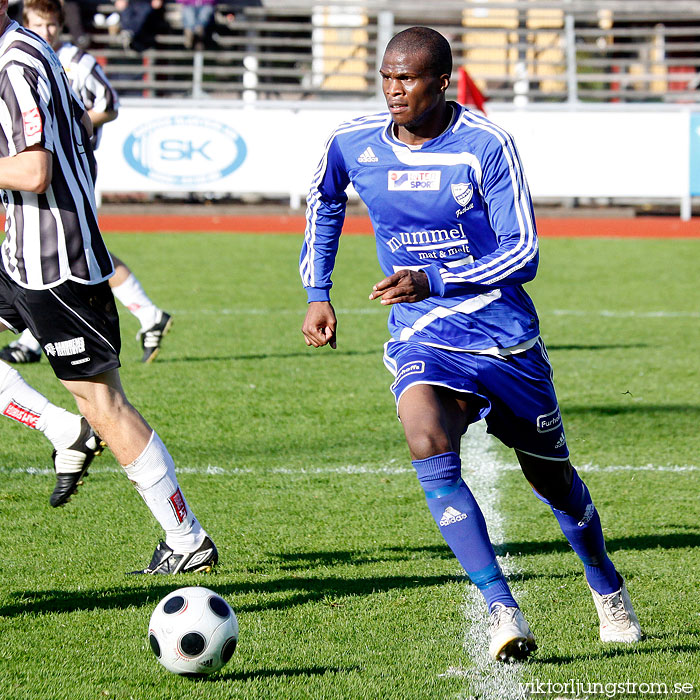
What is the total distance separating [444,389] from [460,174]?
0.69 m

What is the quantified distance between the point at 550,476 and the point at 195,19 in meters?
18.7

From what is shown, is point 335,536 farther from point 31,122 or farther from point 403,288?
point 31,122

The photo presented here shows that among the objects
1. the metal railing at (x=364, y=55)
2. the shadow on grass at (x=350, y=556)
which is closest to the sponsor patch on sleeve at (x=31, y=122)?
the shadow on grass at (x=350, y=556)

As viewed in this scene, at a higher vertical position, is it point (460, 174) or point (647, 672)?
point (460, 174)

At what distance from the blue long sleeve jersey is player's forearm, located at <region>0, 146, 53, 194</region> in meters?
1.00

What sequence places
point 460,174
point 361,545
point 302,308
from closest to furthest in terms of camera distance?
point 460,174 → point 361,545 → point 302,308

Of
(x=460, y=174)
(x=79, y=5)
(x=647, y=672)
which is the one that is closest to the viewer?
(x=647, y=672)

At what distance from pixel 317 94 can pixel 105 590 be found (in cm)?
1878

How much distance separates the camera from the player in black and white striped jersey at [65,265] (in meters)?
3.75

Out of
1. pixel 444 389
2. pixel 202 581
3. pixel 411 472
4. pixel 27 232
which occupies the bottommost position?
pixel 411 472

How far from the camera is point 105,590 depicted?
12.9 feet

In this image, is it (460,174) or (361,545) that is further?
(361,545)

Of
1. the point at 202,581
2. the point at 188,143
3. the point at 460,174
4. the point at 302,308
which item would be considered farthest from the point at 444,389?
the point at 188,143

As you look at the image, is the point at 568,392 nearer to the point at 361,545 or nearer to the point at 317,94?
the point at 361,545
